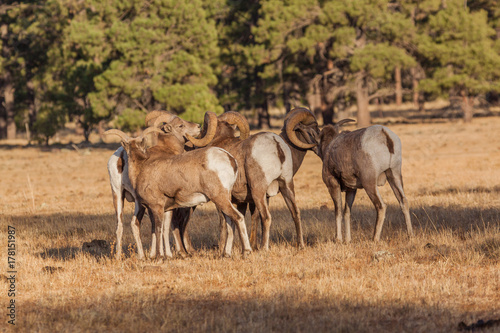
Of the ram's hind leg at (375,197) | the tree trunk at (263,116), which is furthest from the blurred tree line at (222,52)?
the ram's hind leg at (375,197)

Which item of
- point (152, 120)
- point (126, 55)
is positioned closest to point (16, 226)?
point (152, 120)

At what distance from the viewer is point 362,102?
42.2m

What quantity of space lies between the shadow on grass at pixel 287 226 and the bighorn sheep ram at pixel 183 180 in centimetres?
108

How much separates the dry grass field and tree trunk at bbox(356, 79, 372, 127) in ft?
83.4

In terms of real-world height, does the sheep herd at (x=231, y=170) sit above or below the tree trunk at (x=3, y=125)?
above

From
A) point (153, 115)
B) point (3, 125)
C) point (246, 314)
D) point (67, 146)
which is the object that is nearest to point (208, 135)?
point (153, 115)

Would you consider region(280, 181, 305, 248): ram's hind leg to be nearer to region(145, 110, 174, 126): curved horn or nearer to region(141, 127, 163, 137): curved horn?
region(141, 127, 163, 137): curved horn

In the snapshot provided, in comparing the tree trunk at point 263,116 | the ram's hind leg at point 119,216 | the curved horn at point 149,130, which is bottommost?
the tree trunk at point 263,116

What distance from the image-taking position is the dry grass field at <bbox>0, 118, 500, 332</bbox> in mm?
7047

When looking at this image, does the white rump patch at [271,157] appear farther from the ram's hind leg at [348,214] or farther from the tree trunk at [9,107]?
the tree trunk at [9,107]

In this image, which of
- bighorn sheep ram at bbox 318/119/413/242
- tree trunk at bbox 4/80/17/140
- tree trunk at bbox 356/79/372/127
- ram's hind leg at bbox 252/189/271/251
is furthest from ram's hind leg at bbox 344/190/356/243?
tree trunk at bbox 4/80/17/140

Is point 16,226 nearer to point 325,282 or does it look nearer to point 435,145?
point 325,282

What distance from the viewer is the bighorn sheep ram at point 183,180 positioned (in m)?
9.68

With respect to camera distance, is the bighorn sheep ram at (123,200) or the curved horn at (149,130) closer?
the curved horn at (149,130)
